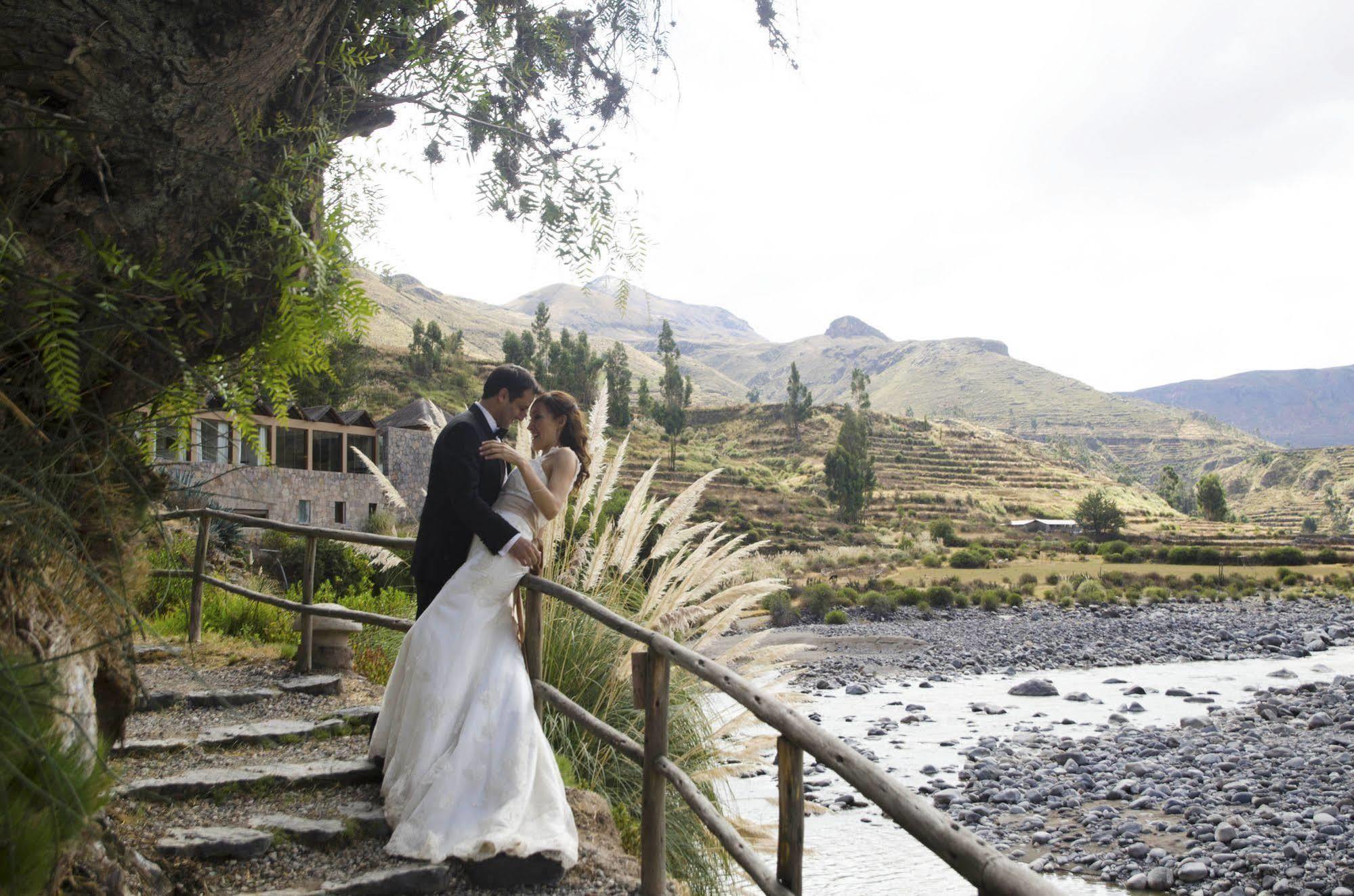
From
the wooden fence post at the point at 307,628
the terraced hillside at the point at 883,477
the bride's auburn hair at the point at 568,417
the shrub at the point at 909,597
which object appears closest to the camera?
the bride's auburn hair at the point at 568,417

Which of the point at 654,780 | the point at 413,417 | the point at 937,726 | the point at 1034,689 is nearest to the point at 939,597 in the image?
the point at 1034,689

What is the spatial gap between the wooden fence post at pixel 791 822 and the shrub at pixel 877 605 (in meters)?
29.8

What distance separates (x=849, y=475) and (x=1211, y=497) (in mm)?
29507

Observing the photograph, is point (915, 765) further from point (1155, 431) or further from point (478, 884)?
point (1155, 431)

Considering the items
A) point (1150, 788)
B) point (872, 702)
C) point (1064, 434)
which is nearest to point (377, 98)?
point (1150, 788)

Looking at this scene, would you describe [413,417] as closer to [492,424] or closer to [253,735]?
[253,735]

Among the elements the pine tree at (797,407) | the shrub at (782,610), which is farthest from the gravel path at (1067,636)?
the pine tree at (797,407)

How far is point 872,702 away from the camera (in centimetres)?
1611

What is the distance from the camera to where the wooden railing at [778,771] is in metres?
1.52

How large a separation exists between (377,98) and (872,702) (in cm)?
1508

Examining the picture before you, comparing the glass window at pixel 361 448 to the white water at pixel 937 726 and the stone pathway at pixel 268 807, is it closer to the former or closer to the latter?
the white water at pixel 937 726

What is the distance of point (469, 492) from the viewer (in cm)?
326

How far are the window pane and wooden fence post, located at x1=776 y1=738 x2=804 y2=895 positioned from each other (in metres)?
24.2

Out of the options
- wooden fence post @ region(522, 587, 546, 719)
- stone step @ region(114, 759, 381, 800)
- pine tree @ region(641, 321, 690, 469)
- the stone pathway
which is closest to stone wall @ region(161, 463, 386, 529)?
the stone pathway
